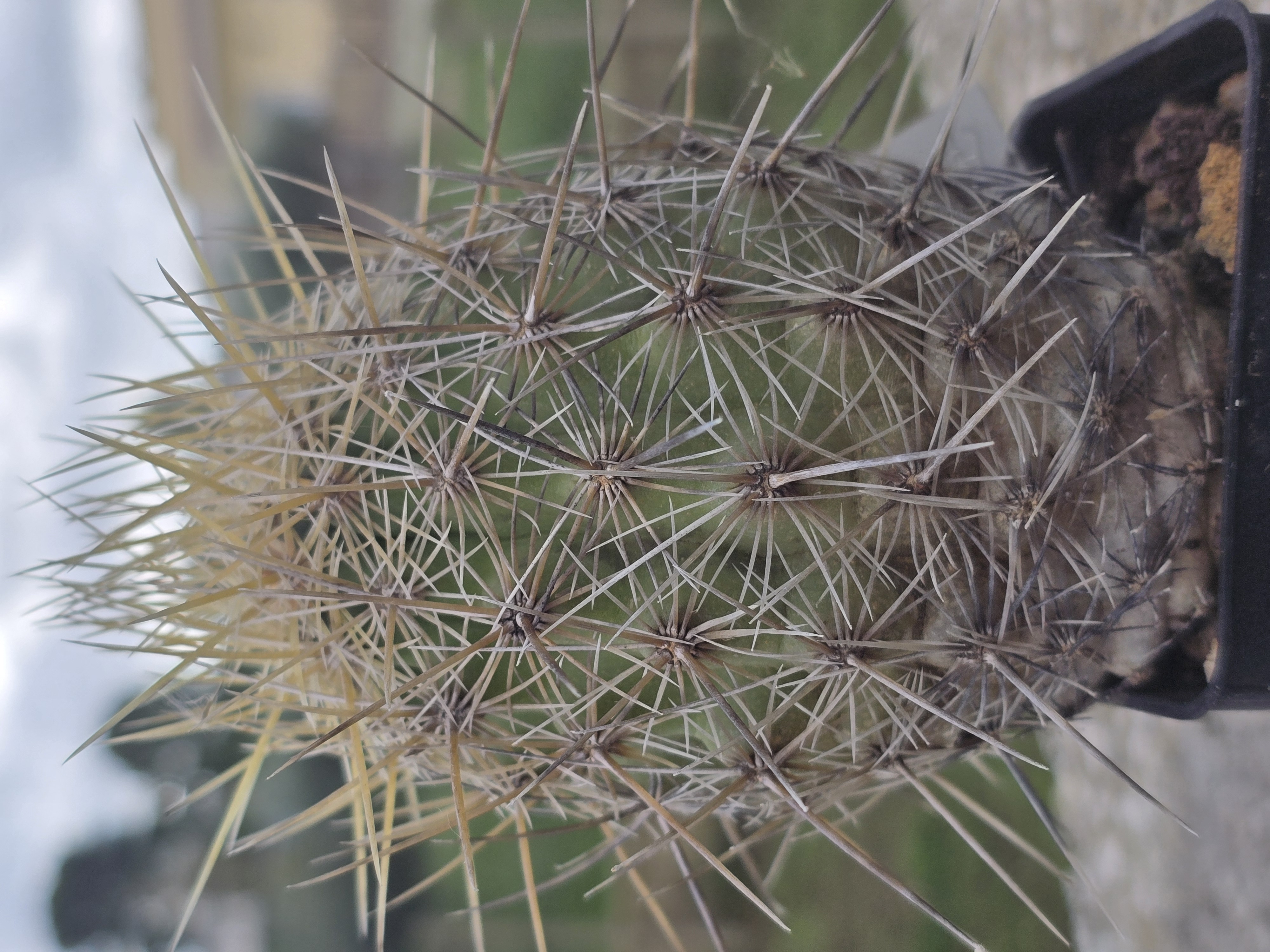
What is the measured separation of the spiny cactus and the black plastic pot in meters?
0.02

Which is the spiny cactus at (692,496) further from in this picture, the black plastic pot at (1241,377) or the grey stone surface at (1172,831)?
the grey stone surface at (1172,831)

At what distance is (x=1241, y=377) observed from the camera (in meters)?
0.41

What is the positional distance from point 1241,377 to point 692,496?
0.28 metres

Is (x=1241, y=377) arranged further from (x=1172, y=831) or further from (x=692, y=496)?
(x=1172, y=831)

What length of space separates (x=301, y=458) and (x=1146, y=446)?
416mm

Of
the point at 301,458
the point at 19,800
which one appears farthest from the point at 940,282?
the point at 19,800

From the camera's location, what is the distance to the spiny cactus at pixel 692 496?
1.10 ft

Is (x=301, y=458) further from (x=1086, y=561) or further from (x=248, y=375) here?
(x=1086, y=561)

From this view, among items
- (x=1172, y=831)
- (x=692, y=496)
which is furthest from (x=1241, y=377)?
(x=1172, y=831)

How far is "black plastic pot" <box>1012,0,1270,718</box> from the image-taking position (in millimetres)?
393

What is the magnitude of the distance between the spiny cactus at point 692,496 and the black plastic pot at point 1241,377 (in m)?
0.02

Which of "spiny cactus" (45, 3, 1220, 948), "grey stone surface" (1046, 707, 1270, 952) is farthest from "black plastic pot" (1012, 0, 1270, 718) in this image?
"grey stone surface" (1046, 707, 1270, 952)

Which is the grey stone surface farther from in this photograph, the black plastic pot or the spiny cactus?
the spiny cactus

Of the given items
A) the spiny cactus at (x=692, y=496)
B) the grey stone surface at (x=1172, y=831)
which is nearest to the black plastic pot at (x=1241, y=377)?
the spiny cactus at (x=692, y=496)
